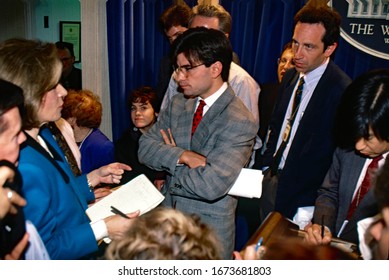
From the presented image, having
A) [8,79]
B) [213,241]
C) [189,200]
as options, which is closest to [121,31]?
[189,200]

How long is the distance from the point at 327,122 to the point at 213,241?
98cm

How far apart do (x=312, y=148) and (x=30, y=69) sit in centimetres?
109

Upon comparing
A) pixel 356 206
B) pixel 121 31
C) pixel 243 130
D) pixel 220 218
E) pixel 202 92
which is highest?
pixel 121 31

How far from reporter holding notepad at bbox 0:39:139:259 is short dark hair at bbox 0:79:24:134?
0.05 metres

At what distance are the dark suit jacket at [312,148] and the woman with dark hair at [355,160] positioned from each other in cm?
17

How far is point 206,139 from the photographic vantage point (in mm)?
1493

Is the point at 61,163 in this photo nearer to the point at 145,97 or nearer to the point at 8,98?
the point at 8,98

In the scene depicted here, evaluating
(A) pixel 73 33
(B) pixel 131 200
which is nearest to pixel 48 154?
(B) pixel 131 200

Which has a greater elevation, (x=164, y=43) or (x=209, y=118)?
(x=164, y=43)

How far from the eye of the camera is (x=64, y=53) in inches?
115

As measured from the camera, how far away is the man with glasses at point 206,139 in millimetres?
1440

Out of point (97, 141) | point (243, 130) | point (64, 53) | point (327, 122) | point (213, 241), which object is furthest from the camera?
point (64, 53)

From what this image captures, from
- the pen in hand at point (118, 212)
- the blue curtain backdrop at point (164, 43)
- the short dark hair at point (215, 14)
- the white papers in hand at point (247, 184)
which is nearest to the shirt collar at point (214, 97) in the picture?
the white papers in hand at point (247, 184)

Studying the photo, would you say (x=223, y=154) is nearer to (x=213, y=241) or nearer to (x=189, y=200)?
(x=189, y=200)
